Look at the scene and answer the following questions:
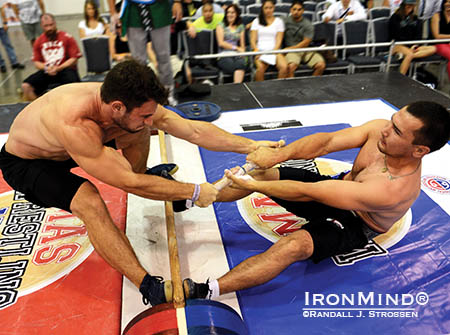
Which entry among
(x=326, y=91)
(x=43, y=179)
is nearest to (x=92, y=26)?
(x=326, y=91)

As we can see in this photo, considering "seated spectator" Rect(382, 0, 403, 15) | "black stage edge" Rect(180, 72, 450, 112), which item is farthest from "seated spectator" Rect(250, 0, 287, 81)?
"seated spectator" Rect(382, 0, 403, 15)

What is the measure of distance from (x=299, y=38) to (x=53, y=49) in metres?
3.36

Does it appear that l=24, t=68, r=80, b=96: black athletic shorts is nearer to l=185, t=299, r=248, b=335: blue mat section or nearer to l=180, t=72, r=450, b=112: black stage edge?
l=180, t=72, r=450, b=112: black stage edge

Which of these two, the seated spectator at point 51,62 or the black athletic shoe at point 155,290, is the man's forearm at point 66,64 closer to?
the seated spectator at point 51,62

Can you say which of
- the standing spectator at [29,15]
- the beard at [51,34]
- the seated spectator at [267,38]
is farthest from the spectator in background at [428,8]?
the standing spectator at [29,15]

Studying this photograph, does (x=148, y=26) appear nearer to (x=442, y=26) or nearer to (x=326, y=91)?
(x=326, y=91)

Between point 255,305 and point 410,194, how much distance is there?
103 cm

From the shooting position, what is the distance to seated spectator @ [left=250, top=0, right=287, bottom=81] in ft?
18.6

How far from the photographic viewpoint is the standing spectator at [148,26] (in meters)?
4.39

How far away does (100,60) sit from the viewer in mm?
5293

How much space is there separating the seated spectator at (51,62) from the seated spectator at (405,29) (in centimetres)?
457

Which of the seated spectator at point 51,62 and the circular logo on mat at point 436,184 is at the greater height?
the seated spectator at point 51,62

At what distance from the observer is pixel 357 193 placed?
2.08 m

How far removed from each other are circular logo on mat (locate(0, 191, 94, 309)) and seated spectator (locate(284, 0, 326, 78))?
399 centimetres
